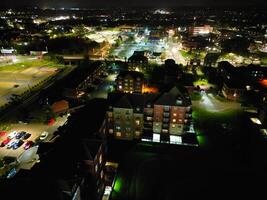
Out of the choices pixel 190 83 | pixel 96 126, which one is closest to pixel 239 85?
pixel 190 83

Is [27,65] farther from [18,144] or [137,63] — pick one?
[18,144]

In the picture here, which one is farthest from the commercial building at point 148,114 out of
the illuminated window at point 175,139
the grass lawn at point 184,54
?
the grass lawn at point 184,54

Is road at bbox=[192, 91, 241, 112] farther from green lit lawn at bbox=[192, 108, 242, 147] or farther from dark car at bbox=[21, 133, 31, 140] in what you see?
dark car at bbox=[21, 133, 31, 140]

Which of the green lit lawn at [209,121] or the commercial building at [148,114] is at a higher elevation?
the commercial building at [148,114]

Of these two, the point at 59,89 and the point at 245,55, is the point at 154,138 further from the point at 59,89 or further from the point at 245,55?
the point at 245,55

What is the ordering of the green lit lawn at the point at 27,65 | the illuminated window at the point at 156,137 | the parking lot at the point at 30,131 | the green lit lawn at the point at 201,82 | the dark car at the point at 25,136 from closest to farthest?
the parking lot at the point at 30,131 → the illuminated window at the point at 156,137 → the dark car at the point at 25,136 → the green lit lawn at the point at 201,82 → the green lit lawn at the point at 27,65

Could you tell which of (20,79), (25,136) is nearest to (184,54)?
(20,79)

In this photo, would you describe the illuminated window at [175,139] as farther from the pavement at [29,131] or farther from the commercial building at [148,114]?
the pavement at [29,131]

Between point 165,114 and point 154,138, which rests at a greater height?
point 165,114
